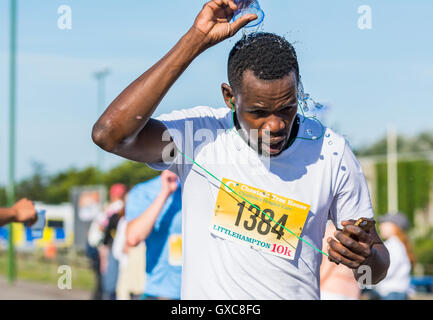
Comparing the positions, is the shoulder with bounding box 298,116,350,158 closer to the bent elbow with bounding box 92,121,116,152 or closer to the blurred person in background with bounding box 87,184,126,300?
the bent elbow with bounding box 92,121,116,152

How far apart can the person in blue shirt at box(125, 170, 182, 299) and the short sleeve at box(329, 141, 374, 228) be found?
196 cm

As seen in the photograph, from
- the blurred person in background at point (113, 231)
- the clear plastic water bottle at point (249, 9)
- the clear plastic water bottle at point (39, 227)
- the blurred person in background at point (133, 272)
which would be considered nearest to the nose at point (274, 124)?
the clear plastic water bottle at point (249, 9)

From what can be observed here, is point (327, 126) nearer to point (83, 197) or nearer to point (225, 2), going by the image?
point (225, 2)

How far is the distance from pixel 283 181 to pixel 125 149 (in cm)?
56

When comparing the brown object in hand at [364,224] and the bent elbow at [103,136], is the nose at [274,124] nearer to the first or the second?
the brown object in hand at [364,224]

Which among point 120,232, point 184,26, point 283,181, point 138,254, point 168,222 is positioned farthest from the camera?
point 120,232

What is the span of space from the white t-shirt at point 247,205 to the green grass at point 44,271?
1153cm

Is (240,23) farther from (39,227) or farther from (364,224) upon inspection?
(39,227)

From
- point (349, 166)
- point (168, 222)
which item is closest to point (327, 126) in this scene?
point (349, 166)

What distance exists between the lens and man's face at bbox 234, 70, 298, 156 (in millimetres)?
2076

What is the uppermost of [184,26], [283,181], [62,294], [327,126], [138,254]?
[184,26]

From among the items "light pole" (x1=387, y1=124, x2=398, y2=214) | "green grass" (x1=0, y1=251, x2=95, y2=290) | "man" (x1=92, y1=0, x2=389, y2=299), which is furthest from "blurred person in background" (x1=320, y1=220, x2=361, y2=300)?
"light pole" (x1=387, y1=124, x2=398, y2=214)

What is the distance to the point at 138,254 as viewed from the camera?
6.56 meters

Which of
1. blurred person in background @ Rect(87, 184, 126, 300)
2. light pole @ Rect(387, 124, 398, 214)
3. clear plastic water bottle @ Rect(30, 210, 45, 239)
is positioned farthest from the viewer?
light pole @ Rect(387, 124, 398, 214)
